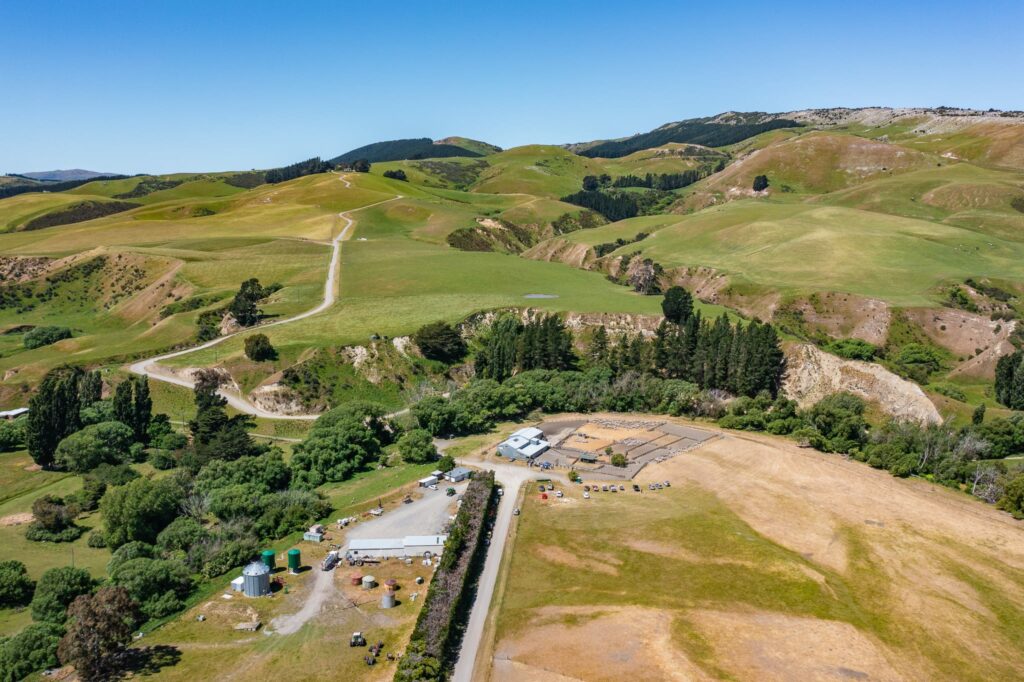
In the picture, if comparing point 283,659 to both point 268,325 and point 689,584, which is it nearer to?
point 689,584

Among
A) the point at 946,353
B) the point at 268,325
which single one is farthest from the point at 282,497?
the point at 946,353

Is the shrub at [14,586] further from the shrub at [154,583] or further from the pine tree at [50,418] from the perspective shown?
the pine tree at [50,418]

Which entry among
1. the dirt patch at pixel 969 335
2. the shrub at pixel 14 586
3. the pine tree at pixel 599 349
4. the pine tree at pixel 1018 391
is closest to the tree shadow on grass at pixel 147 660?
the shrub at pixel 14 586

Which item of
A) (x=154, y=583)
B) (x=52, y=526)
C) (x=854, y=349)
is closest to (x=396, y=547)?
(x=154, y=583)

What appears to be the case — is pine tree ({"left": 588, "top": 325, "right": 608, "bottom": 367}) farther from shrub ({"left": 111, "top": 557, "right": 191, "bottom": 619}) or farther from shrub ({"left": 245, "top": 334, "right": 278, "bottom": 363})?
shrub ({"left": 111, "top": 557, "right": 191, "bottom": 619})

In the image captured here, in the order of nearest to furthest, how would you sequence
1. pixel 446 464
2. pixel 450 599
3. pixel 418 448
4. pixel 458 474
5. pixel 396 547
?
pixel 450 599 < pixel 396 547 < pixel 458 474 < pixel 446 464 < pixel 418 448

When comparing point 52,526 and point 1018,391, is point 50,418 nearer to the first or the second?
point 52,526

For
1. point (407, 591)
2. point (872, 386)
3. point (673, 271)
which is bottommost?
point (407, 591)
